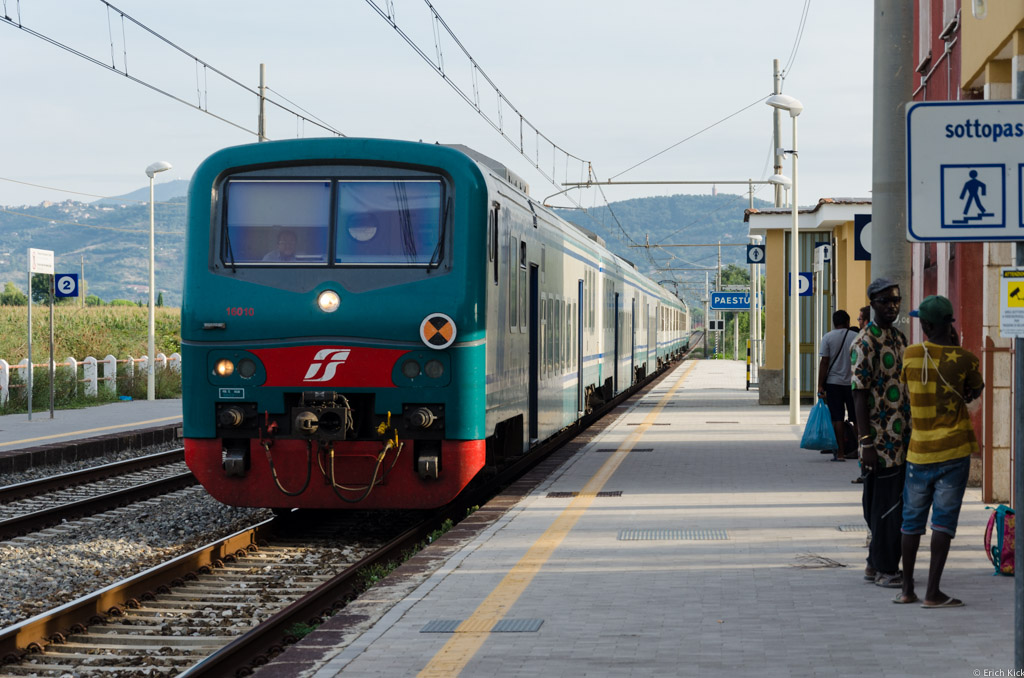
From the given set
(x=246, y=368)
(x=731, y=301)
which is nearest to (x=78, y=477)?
(x=246, y=368)

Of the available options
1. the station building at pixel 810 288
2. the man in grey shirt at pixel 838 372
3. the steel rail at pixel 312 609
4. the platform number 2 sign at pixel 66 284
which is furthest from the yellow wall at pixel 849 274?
the platform number 2 sign at pixel 66 284

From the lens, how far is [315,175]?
10758 mm

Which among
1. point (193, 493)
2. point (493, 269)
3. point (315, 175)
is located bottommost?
point (193, 493)

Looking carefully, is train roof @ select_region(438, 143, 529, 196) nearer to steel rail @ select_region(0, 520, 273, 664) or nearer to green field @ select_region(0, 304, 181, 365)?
steel rail @ select_region(0, 520, 273, 664)

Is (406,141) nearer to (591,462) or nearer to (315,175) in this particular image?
(315,175)

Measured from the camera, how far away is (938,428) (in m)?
7.03

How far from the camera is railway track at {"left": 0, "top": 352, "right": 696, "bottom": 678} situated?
23.5 feet

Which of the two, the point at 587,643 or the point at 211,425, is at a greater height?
the point at 211,425

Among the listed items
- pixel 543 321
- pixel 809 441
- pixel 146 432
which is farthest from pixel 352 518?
pixel 146 432

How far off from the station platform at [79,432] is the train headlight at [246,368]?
23.1ft

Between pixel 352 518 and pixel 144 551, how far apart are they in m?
2.43

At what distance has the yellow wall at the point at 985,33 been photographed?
10.0 metres

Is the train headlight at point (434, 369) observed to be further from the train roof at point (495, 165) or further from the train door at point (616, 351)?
the train door at point (616, 351)

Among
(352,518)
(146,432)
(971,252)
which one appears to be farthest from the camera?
(146,432)
